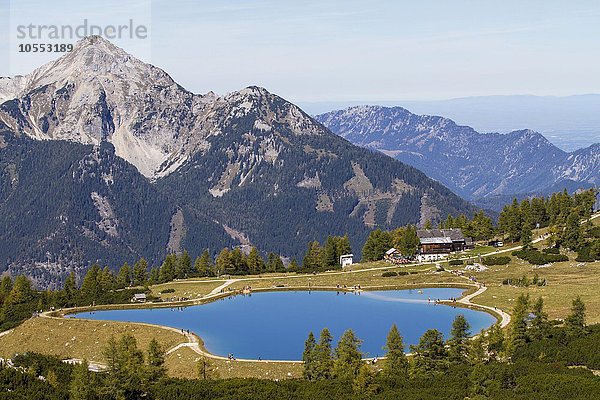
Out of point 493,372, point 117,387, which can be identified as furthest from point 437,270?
point 117,387

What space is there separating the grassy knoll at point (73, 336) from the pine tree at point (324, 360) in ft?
89.6

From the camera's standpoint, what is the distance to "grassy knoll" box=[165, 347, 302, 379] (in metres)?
85.8

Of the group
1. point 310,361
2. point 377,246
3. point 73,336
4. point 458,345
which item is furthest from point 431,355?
point 377,246

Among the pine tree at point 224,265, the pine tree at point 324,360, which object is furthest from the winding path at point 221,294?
the pine tree at point 224,265

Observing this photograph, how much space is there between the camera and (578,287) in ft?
382

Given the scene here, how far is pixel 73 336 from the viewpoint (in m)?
108

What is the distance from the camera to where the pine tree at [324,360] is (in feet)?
258

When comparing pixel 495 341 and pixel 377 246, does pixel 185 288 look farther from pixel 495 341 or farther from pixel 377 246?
pixel 495 341

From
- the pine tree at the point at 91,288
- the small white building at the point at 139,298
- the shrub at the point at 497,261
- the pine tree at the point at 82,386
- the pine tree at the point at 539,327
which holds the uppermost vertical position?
the shrub at the point at 497,261

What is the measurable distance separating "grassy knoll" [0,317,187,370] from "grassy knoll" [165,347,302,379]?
8659 millimetres

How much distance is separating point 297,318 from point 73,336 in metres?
32.9

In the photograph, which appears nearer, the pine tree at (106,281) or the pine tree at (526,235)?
the pine tree at (106,281)

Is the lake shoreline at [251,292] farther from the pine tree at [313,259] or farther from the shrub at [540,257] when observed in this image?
the pine tree at [313,259]

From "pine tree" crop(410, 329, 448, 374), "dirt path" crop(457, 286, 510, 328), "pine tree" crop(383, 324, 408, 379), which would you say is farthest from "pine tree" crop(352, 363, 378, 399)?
"dirt path" crop(457, 286, 510, 328)
